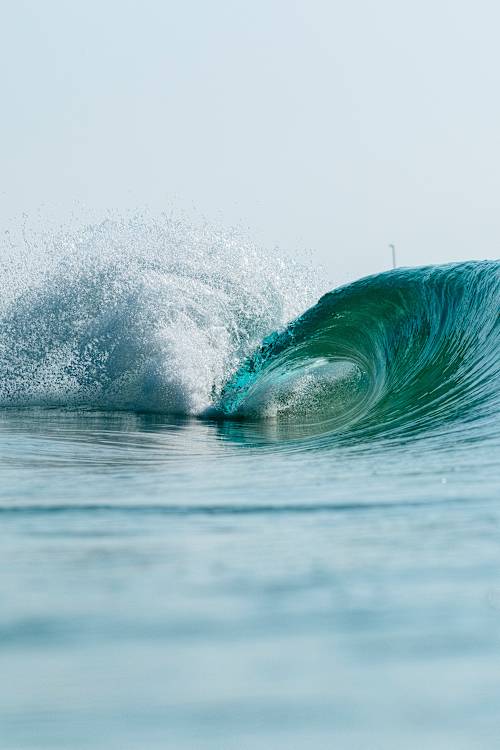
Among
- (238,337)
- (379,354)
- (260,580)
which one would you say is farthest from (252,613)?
(238,337)

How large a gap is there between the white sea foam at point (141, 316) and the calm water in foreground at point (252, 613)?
6.07m

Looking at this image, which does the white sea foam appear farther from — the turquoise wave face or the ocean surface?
the ocean surface

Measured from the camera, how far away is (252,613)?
55.9 inches

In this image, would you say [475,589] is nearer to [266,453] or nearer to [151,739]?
[151,739]

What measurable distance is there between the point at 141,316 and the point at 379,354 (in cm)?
314

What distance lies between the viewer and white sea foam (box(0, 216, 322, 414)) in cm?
940

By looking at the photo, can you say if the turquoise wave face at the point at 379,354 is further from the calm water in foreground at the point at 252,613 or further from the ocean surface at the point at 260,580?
the calm water in foreground at the point at 252,613

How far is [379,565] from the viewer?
1.71 m

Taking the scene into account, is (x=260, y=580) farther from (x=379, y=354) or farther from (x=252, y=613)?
(x=379, y=354)

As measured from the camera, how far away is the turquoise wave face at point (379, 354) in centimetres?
615

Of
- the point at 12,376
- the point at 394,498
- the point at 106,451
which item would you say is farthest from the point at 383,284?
the point at 394,498

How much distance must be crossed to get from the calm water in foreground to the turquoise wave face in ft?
10.0

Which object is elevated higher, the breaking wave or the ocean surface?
the breaking wave

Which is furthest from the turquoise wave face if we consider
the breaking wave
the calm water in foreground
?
the calm water in foreground
